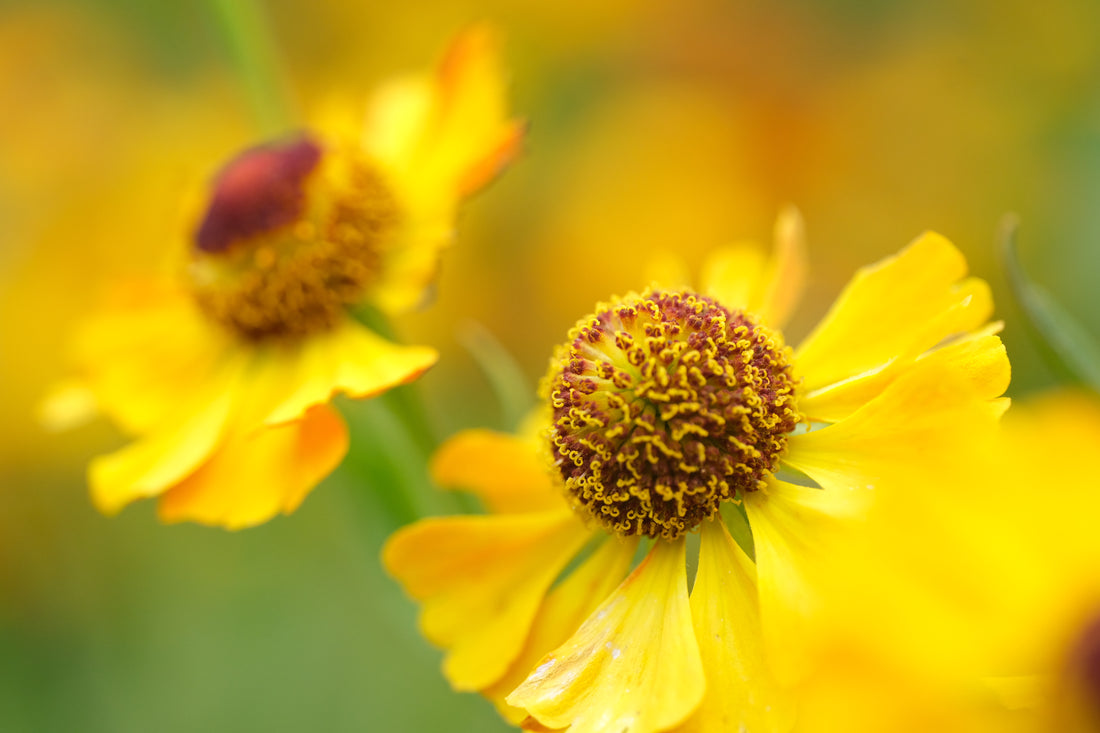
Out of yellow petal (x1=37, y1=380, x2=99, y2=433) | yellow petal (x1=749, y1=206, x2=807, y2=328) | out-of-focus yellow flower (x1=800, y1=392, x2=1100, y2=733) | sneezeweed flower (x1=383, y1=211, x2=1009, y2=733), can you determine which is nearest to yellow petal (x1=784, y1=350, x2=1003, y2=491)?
sneezeweed flower (x1=383, y1=211, x2=1009, y2=733)

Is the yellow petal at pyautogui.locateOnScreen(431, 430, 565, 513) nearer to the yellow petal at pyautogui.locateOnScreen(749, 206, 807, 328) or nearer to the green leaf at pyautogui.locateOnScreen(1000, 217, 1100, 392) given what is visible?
the yellow petal at pyautogui.locateOnScreen(749, 206, 807, 328)

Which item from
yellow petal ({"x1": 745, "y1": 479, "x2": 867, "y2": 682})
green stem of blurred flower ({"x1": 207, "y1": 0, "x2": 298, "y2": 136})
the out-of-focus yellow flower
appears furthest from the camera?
green stem of blurred flower ({"x1": 207, "y1": 0, "x2": 298, "y2": 136})

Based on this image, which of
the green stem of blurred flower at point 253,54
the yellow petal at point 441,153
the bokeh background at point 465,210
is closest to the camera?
the yellow petal at point 441,153

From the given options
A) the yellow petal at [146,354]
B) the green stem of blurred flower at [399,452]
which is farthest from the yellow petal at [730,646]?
the yellow petal at [146,354]

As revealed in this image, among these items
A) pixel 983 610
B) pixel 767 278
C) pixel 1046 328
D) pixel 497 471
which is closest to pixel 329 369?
pixel 497 471

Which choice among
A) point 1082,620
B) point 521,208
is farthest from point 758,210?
point 1082,620

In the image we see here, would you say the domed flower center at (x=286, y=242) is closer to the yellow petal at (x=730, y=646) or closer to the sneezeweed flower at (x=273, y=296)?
the sneezeweed flower at (x=273, y=296)
